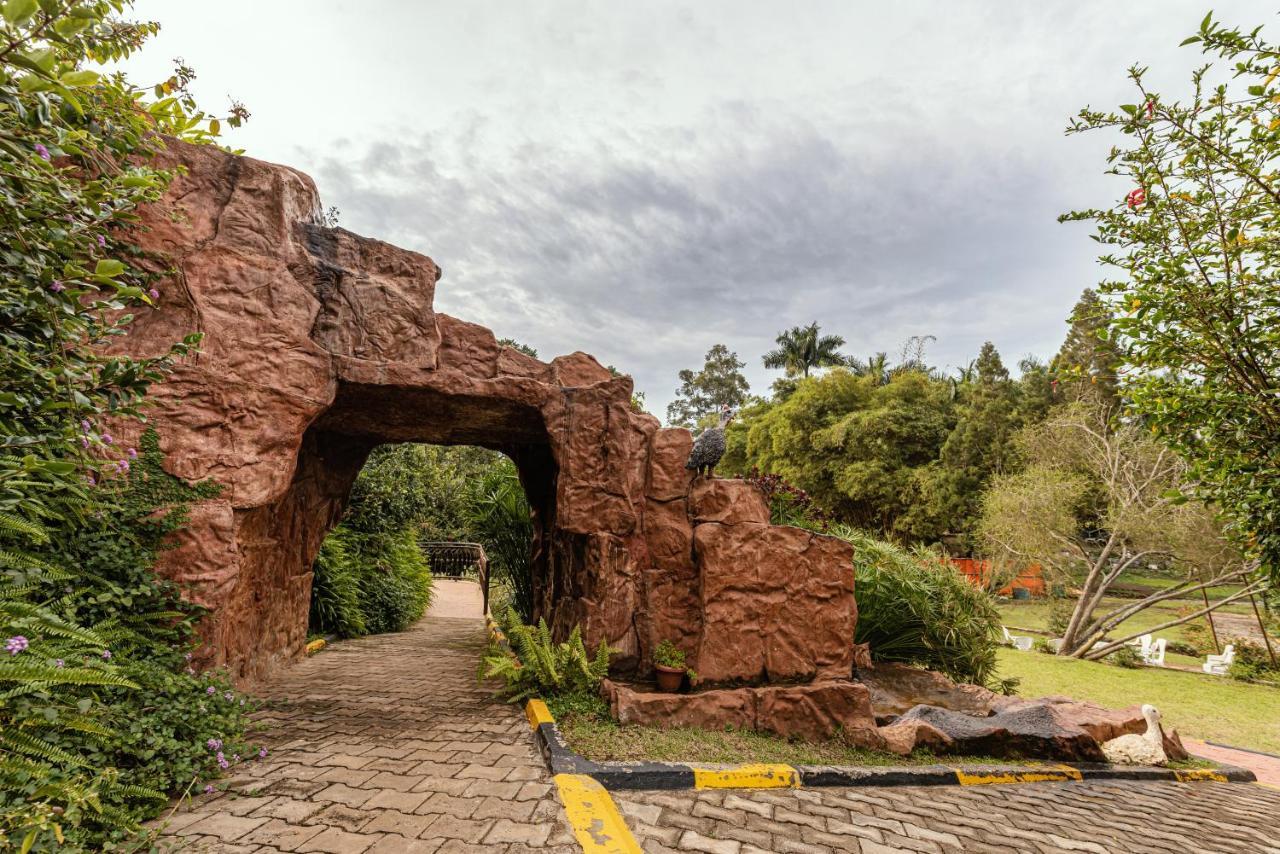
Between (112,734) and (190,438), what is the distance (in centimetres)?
208

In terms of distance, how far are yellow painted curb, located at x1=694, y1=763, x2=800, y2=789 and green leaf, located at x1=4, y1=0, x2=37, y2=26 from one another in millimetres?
4789

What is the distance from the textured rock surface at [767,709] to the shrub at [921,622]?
2335mm

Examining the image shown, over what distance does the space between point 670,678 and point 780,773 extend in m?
1.35

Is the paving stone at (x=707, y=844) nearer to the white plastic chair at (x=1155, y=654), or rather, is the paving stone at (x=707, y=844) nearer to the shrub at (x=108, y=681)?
the shrub at (x=108, y=681)

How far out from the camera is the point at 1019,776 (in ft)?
16.6

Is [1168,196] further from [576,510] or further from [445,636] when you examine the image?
[445,636]

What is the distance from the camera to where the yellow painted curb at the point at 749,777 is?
3.91m

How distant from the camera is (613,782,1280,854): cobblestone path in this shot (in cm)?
329

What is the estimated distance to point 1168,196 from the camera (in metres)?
3.64

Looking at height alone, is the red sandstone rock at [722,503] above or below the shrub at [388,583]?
above

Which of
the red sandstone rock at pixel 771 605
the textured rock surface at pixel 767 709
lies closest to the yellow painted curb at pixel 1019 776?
the textured rock surface at pixel 767 709

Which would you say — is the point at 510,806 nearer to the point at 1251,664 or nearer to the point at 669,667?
the point at 669,667

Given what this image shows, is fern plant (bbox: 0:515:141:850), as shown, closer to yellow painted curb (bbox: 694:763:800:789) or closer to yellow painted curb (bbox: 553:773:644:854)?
yellow painted curb (bbox: 553:773:644:854)

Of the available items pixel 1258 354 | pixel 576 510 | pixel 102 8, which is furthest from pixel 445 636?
pixel 1258 354
